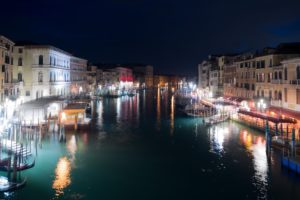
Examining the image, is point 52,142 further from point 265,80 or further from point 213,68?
point 213,68

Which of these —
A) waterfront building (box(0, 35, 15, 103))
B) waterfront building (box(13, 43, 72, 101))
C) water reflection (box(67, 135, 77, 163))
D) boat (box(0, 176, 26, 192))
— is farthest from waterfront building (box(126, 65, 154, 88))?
boat (box(0, 176, 26, 192))

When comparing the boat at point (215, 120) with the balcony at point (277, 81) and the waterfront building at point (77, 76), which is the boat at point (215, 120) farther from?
the waterfront building at point (77, 76)

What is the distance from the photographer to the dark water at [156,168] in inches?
771

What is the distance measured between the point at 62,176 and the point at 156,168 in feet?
21.9

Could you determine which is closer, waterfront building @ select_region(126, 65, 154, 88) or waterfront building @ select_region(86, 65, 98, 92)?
waterfront building @ select_region(86, 65, 98, 92)

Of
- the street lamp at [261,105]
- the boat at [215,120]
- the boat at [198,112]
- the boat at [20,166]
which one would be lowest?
the boat at [20,166]

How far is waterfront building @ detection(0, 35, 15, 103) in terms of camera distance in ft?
131

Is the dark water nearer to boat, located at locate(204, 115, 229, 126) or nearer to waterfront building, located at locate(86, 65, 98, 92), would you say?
boat, located at locate(204, 115, 229, 126)

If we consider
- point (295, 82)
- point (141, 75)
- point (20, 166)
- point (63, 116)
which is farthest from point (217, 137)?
point (141, 75)

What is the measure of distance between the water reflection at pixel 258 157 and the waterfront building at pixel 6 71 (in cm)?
2824

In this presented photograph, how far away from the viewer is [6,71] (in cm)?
4200

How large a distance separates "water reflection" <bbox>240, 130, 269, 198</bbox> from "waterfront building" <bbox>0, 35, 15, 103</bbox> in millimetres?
28240

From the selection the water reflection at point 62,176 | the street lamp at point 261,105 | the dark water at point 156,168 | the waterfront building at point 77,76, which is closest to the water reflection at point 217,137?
the dark water at point 156,168

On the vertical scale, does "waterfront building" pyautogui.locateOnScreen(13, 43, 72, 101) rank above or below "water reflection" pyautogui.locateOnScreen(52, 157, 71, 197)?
above
